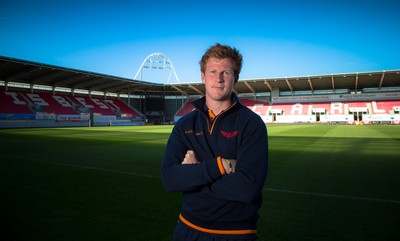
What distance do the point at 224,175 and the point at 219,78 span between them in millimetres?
774

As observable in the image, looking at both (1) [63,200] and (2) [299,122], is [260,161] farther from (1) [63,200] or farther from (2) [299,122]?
(2) [299,122]

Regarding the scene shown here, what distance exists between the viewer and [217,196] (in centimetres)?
179

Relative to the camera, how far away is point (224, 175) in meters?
1.82

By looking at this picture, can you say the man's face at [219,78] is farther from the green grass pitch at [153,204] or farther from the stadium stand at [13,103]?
the stadium stand at [13,103]

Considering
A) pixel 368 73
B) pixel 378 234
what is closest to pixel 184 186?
pixel 378 234

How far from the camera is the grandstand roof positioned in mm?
40188

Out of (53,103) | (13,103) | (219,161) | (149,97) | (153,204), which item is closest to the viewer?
(219,161)

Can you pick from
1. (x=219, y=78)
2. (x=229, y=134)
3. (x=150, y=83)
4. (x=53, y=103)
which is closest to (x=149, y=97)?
(x=150, y=83)

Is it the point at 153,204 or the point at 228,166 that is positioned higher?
the point at 228,166

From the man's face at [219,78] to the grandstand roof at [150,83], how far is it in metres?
41.9

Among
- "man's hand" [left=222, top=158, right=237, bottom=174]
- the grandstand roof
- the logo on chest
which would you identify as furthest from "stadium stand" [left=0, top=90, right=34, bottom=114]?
"man's hand" [left=222, top=158, right=237, bottom=174]

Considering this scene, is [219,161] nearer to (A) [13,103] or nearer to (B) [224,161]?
(B) [224,161]

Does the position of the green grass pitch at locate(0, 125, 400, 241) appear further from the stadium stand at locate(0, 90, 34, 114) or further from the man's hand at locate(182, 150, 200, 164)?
the stadium stand at locate(0, 90, 34, 114)

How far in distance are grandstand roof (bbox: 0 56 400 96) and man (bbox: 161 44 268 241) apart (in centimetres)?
4191
